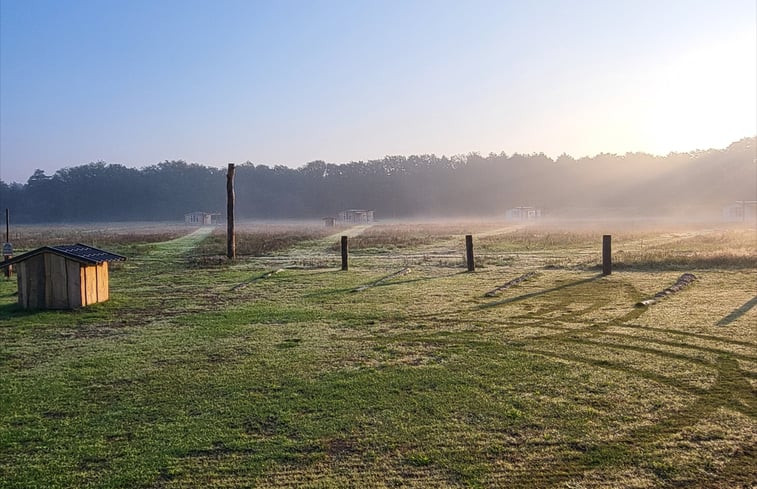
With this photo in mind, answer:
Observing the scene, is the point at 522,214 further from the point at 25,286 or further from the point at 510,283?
the point at 25,286

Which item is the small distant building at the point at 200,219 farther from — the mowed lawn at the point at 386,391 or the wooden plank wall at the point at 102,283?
the mowed lawn at the point at 386,391

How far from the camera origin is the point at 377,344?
874cm

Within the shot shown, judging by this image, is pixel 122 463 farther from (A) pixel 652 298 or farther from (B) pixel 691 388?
(A) pixel 652 298

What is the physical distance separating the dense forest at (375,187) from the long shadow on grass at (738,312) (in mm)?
96818

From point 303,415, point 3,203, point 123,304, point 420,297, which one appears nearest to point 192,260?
point 123,304

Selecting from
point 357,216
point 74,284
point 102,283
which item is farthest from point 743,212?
point 74,284

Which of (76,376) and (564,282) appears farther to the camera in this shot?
(564,282)

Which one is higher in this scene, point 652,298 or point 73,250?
point 73,250

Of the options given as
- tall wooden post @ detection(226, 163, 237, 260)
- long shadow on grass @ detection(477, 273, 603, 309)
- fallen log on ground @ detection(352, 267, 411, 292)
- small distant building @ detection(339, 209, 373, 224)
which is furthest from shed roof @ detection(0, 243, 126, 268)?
small distant building @ detection(339, 209, 373, 224)

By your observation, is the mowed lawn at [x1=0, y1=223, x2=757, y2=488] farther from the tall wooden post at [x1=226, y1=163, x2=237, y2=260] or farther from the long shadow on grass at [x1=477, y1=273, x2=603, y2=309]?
the tall wooden post at [x1=226, y1=163, x2=237, y2=260]

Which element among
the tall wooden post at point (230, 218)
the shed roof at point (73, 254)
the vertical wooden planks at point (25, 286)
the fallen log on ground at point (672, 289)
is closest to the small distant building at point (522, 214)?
the tall wooden post at point (230, 218)

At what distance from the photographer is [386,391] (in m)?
6.46

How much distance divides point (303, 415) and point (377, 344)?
3.09 m

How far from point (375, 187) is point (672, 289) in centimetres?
11464
